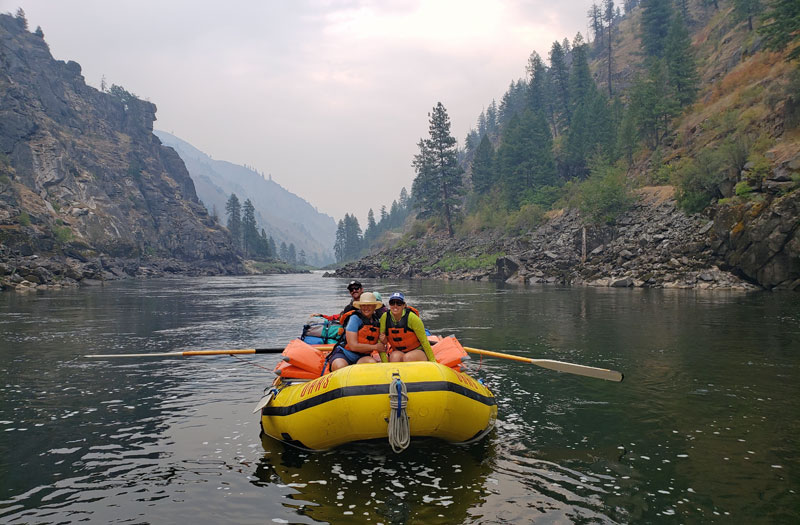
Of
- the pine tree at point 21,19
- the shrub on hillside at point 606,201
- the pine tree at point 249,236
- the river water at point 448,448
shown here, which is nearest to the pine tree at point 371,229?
the pine tree at point 249,236

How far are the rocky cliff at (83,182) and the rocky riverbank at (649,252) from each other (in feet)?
150

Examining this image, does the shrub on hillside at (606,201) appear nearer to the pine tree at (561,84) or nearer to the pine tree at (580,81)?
the pine tree at (580,81)

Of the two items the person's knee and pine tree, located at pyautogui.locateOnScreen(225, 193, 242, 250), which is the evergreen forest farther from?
pine tree, located at pyautogui.locateOnScreen(225, 193, 242, 250)

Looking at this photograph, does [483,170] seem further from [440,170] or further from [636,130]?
[636,130]

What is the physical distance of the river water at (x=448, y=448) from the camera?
19.6 feet

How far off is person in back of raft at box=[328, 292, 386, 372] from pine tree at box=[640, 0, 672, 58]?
320 feet

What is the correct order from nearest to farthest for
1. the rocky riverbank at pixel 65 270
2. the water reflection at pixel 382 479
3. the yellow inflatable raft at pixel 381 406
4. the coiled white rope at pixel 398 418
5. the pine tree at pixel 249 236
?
the water reflection at pixel 382 479 → the coiled white rope at pixel 398 418 → the yellow inflatable raft at pixel 381 406 → the rocky riverbank at pixel 65 270 → the pine tree at pixel 249 236

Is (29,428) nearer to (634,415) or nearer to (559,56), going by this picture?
(634,415)

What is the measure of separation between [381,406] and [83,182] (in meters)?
114

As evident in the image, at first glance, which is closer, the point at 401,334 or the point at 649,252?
the point at 401,334

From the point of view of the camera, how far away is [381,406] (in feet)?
22.6

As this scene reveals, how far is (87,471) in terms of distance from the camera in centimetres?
718

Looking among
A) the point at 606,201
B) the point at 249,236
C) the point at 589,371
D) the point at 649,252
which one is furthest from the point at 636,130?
the point at 249,236

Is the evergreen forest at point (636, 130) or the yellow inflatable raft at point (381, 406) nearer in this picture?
the yellow inflatable raft at point (381, 406)
